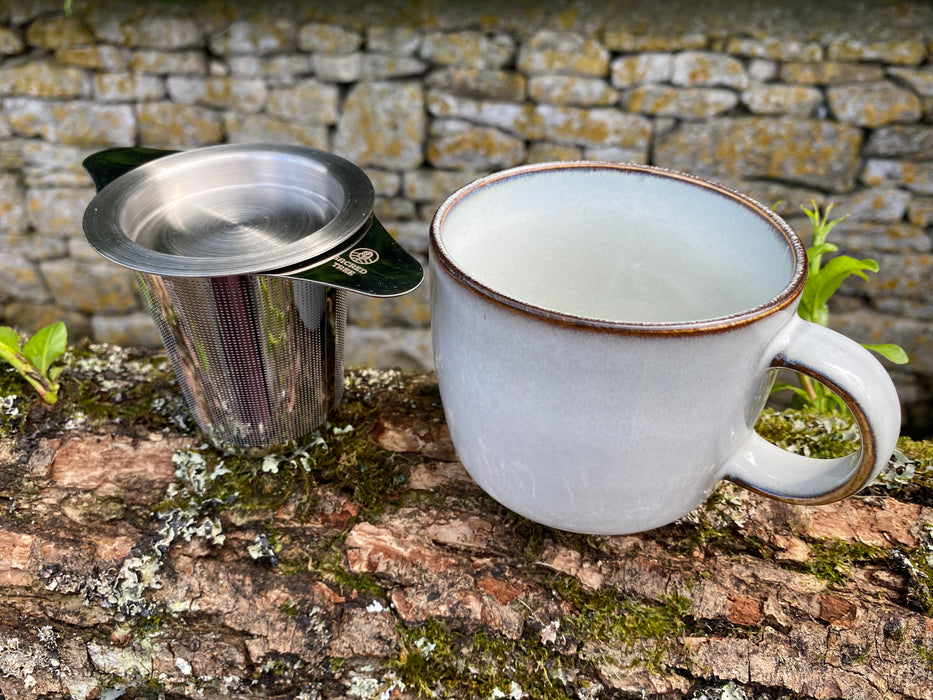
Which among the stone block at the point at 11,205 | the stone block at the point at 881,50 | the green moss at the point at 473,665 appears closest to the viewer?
the green moss at the point at 473,665

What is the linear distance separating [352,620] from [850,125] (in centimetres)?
199

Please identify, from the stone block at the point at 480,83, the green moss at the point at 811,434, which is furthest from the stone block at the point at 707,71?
the green moss at the point at 811,434

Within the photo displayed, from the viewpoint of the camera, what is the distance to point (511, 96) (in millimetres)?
2031

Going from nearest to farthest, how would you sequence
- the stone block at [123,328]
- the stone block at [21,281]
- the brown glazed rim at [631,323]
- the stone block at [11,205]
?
the brown glazed rim at [631,323] → the stone block at [11,205] → the stone block at [21,281] → the stone block at [123,328]

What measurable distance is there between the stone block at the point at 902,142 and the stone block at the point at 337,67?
1.49 metres

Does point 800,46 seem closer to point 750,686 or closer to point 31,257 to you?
point 750,686

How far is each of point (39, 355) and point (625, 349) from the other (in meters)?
0.75

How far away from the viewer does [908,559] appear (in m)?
0.74

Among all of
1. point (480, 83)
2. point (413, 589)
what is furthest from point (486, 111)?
point (413, 589)

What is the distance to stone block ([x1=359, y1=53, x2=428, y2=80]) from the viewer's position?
2.00 m

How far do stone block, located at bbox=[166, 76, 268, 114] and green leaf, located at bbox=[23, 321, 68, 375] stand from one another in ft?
4.56

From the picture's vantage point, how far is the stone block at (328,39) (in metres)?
1.96

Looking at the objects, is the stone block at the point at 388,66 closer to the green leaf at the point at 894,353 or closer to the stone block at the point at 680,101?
the stone block at the point at 680,101

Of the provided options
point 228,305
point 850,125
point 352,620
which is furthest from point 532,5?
point 352,620
